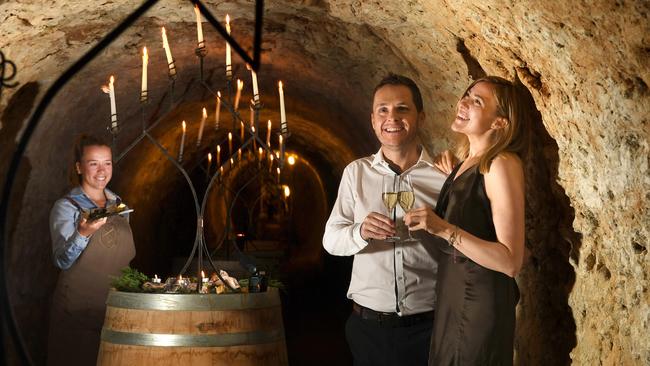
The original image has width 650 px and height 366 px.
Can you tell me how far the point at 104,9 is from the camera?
14.0 feet

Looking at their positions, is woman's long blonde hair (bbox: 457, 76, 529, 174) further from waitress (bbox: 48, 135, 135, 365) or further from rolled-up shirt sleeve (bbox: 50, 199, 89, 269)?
rolled-up shirt sleeve (bbox: 50, 199, 89, 269)

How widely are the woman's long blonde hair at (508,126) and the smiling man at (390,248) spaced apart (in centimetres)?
43

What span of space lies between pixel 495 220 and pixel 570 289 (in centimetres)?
82

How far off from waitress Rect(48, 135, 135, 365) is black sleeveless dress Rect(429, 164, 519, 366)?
6.74 ft

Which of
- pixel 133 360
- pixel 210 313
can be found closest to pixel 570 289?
pixel 210 313

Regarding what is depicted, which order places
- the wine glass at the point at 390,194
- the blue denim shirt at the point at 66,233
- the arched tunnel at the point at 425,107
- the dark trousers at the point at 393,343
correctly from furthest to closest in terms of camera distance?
the blue denim shirt at the point at 66,233, the dark trousers at the point at 393,343, the wine glass at the point at 390,194, the arched tunnel at the point at 425,107

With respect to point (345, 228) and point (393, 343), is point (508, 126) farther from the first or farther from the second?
point (393, 343)

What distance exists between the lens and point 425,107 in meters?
4.70

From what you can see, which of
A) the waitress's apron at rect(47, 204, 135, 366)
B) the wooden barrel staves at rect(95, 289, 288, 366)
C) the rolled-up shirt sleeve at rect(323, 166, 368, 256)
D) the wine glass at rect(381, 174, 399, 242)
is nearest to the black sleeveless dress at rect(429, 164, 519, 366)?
the wine glass at rect(381, 174, 399, 242)

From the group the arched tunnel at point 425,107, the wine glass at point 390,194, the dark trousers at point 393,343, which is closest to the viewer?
the arched tunnel at point 425,107

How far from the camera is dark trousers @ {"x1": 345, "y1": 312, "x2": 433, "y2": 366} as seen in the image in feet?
9.79

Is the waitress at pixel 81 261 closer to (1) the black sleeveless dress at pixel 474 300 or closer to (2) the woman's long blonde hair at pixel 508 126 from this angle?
(1) the black sleeveless dress at pixel 474 300

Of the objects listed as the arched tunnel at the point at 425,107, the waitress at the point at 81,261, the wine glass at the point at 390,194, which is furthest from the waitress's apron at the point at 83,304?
the wine glass at the point at 390,194

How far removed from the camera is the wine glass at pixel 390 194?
2.82 metres
